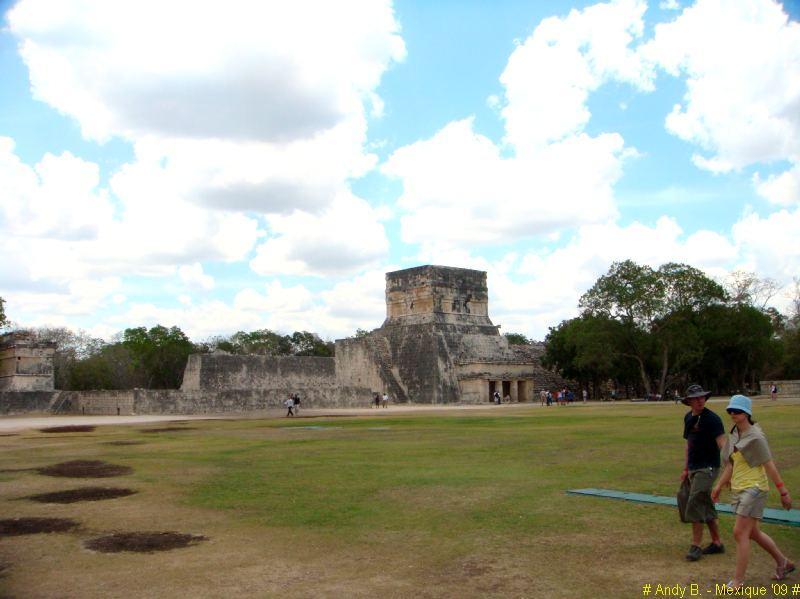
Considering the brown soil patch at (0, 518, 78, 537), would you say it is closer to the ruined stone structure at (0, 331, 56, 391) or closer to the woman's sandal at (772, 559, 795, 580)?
the woman's sandal at (772, 559, 795, 580)

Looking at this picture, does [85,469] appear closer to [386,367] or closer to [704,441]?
[704,441]

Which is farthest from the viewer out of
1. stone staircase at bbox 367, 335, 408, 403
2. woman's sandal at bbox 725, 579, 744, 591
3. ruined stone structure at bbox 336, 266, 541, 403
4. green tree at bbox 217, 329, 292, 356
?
green tree at bbox 217, 329, 292, 356

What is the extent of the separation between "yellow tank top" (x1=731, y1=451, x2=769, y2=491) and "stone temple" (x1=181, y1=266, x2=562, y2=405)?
34.6 metres

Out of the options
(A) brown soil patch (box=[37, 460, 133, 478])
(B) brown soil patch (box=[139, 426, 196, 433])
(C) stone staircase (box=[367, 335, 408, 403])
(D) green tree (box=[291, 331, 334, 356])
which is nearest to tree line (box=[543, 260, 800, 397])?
(C) stone staircase (box=[367, 335, 408, 403])

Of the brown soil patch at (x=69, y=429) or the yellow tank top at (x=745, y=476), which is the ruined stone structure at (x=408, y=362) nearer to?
the brown soil patch at (x=69, y=429)

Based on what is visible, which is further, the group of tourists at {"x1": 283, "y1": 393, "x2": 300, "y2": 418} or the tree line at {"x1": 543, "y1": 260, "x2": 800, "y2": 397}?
the tree line at {"x1": 543, "y1": 260, "x2": 800, "y2": 397}

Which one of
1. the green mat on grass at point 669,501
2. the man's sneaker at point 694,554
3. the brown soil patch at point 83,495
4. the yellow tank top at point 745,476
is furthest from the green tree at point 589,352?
the yellow tank top at point 745,476

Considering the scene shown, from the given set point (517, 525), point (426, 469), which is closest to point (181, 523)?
point (517, 525)

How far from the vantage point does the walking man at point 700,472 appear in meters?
5.82

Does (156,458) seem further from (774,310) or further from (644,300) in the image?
(774,310)

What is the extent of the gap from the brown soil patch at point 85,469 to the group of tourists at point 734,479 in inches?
319

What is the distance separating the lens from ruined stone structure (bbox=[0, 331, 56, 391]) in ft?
116

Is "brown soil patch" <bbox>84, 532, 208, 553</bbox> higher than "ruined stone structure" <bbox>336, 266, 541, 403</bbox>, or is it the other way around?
"ruined stone structure" <bbox>336, 266, 541, 403</bbox>

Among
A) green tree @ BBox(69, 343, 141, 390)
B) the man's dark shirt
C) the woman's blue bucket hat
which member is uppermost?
green tree @ BBox(69, 343, 141, 390)
